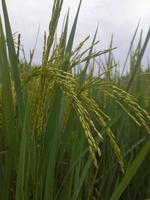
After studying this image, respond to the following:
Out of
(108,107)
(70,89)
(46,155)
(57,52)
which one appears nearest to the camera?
(70,89)

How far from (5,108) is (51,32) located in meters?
0.28

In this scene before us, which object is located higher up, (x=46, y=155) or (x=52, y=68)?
(x=52, y=68)

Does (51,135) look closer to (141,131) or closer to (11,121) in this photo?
(11,121)

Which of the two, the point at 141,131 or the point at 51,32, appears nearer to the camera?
the point at 51,32

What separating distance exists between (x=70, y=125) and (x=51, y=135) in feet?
0.32

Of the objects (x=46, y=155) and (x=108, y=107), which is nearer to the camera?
(x=46, y=155)

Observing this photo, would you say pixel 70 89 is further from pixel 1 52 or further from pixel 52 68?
pixel 1 52

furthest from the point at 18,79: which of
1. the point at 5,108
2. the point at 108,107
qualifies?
the point at 108,107

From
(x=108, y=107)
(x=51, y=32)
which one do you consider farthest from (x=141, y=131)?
(x=51, y=32)

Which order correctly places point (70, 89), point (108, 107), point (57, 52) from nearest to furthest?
1. point (70, 89)
2. point (57, 52)
3. point (108, 107)

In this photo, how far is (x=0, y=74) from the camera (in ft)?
3.83

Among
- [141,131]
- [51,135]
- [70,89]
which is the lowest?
[141,131]

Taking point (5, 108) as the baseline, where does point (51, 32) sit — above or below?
above

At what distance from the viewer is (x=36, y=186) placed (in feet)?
3.50
